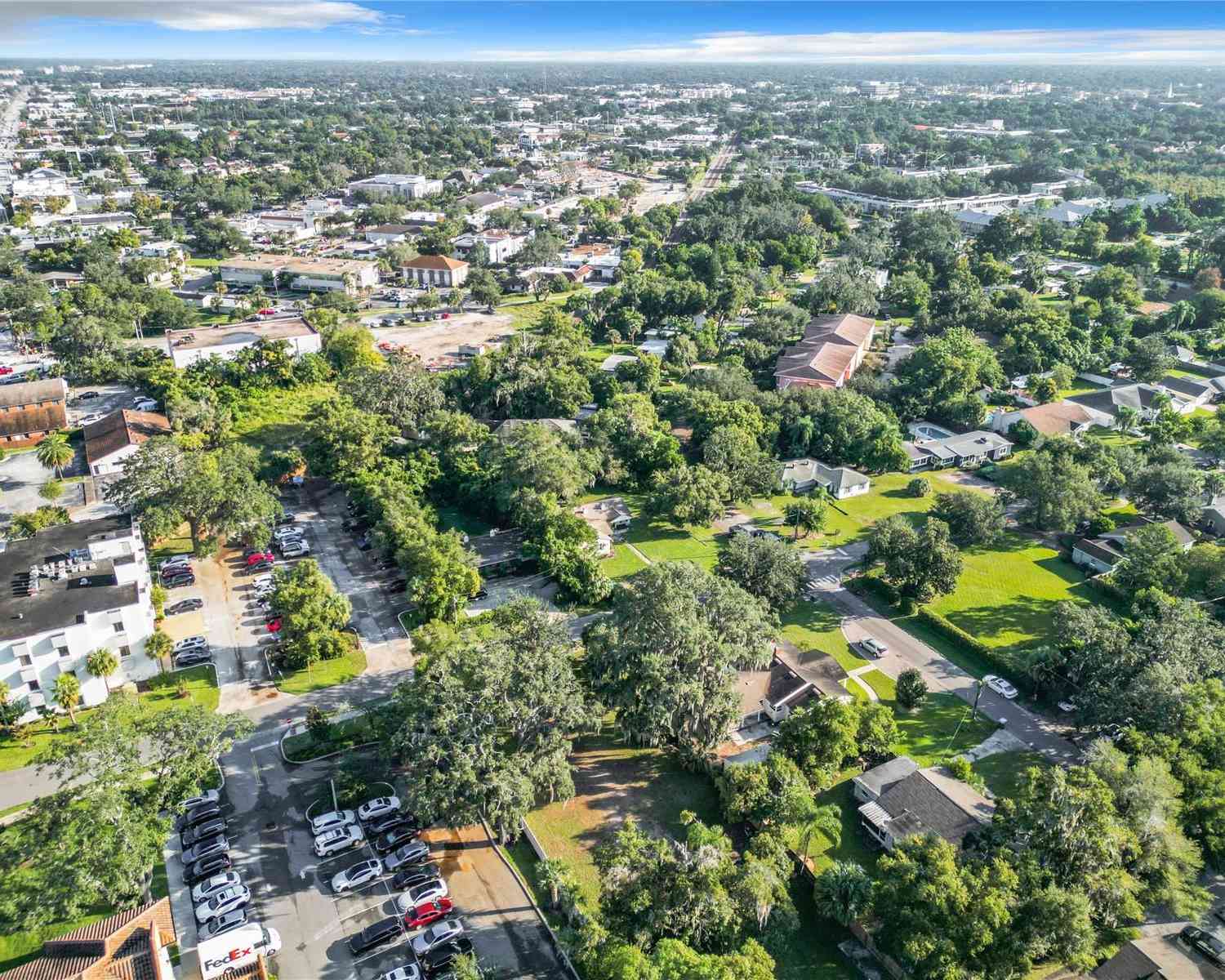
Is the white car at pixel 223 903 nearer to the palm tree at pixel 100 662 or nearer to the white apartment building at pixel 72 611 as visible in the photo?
the palm tree at pixel 100 662

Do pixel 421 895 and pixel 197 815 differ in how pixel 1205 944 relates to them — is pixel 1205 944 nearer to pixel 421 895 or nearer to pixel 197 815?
pixel 421 895

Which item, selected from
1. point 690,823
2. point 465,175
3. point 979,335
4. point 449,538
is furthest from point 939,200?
point 690,823

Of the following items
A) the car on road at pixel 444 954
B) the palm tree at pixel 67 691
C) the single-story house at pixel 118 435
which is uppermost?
the single-story house at pixel 118 435

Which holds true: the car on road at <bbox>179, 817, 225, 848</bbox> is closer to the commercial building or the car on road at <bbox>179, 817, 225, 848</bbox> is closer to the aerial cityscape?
the aerial cityscape

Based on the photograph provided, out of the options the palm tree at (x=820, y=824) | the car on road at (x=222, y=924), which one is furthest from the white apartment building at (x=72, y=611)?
the palm tree at (x=820, y=824)

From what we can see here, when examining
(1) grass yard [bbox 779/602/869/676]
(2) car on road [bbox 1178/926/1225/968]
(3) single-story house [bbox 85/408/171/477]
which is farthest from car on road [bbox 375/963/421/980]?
(3) single-story house [bbox 85/408/171/477]
